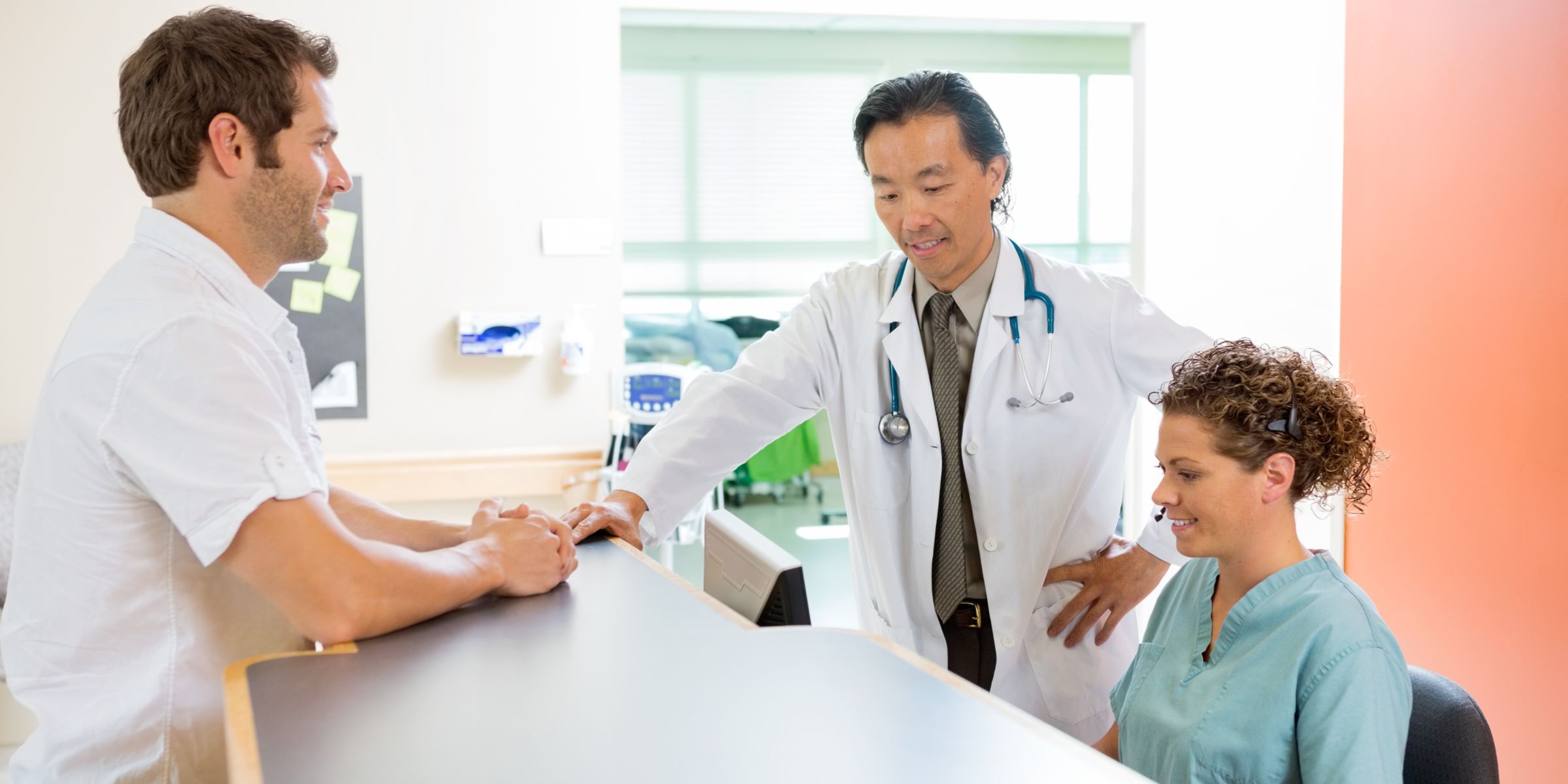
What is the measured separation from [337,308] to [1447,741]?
3.23 m

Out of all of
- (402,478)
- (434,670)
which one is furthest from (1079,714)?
(402,478)

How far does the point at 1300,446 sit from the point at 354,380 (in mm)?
2987

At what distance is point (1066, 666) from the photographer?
1.89 m

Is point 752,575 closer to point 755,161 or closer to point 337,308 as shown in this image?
point 337,308

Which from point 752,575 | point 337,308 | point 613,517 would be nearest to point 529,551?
point 752,575

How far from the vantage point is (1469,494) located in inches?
104

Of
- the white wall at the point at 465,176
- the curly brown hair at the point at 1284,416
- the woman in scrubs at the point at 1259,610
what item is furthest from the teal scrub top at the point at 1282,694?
the white wall at the point at 465,176

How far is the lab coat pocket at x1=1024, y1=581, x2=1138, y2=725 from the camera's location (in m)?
1.88

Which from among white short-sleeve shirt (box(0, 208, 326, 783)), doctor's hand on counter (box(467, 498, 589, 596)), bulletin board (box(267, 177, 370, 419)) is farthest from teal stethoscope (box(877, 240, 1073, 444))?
bulletin board (box(267, 177, 370, 419))

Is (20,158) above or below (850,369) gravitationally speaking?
above

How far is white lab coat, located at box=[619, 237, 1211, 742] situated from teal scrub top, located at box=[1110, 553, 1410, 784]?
13.9 inches

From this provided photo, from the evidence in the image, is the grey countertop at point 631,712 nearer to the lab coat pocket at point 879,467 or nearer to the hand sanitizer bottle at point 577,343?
the lab coat pocket at point 879,467

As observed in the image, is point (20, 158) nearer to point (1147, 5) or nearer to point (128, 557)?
point (128, 557)

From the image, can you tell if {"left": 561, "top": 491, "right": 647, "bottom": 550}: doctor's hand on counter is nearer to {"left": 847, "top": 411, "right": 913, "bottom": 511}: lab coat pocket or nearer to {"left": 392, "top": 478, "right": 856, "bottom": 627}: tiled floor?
{"left": 847, "top": 411, "right": 913, "bottom": 511}: lab coat pocket
